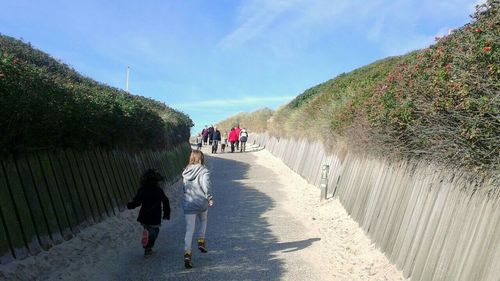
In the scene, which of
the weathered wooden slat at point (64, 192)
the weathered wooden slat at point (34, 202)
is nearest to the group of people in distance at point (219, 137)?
the weathered wooden slat at point (64, 192)

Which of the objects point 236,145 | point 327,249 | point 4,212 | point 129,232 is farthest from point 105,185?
point 236,145

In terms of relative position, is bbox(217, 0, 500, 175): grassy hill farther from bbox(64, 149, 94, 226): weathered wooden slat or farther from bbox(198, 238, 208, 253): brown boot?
bbox(64, 149, 94, 226): weathered wooden slat

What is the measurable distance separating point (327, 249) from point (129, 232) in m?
3.78

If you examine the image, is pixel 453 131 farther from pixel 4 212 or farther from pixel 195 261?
pixel 4 212

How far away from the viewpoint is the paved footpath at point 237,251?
691 centimetres

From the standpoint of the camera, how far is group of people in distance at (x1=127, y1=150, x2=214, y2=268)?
757cm

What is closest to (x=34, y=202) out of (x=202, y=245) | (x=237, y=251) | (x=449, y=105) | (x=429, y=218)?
(x=202, y=245)

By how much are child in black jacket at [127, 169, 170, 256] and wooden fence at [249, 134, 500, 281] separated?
142 inches

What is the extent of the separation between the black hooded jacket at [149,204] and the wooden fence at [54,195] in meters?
1.13

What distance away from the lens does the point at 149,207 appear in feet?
26.3

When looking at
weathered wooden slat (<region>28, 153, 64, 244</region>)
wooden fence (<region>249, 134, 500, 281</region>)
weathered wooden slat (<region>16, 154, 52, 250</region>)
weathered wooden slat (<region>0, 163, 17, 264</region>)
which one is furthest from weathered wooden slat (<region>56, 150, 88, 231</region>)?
wooden fence (<region>249, 134, 500, 281</region>)

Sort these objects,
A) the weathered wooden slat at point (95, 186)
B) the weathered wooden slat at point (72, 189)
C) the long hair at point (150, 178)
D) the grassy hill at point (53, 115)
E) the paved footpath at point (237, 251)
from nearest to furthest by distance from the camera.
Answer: the grassy hill at point (53, 115)
the paved footpath at point (237, 251)
the long hair at point (150, 178)
the weathered wooden slat at point (72, 189)
the weathered wooden slat at point (95, 186)

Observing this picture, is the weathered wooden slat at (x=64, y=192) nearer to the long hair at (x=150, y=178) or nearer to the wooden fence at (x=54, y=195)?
the wooden fence at (x=54, y=195)

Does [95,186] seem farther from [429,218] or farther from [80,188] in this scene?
[429,218]
